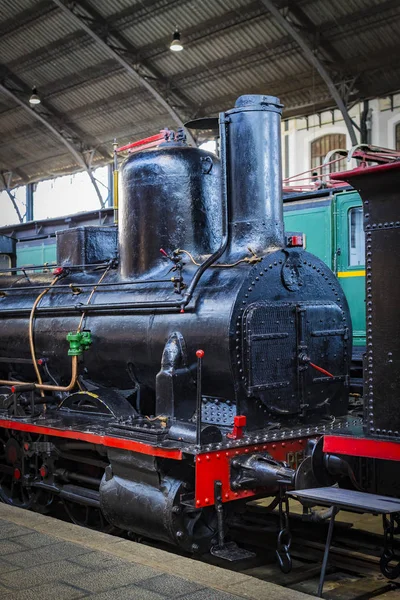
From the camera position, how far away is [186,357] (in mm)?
5891

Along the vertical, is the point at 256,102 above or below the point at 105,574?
above

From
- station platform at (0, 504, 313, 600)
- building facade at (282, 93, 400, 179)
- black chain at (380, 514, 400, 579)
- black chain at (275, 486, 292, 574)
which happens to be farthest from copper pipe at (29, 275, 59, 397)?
building facade at (282, 93, 400, 179)

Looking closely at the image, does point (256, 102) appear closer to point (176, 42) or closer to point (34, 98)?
point (176, 42)

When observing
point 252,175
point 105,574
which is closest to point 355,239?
point 252,175

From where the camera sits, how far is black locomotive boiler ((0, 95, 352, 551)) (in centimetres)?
545

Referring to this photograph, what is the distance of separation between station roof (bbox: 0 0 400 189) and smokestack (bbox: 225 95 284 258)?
9171mm

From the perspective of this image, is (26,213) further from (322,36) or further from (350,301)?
(350,301)

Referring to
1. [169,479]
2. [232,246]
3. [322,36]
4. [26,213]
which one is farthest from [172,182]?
[26,213]

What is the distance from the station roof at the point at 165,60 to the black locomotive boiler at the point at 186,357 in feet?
30.7

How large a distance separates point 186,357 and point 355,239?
379 centimetres

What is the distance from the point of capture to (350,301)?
352 inches

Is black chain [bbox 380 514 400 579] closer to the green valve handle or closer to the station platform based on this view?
the station platform

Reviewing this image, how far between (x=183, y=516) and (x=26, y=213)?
23247mm

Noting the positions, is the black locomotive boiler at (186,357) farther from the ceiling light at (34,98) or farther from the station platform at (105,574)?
the ceiling light at (34,98)
